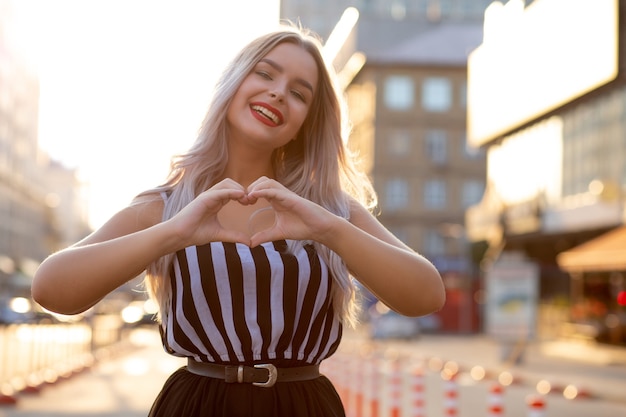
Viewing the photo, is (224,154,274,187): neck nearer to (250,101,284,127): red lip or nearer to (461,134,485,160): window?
(250,101,284,127): red lip

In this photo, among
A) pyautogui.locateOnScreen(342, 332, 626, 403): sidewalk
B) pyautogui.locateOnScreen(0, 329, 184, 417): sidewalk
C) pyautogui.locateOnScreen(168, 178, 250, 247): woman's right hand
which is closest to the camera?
pyautogui.locateOnScreen(168, 178, 250, 247): woman's right hand

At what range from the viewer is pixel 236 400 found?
303 cm

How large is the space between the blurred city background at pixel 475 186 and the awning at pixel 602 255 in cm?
12

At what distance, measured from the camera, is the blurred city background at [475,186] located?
1550 cm

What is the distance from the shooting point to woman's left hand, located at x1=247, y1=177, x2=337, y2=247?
281cm

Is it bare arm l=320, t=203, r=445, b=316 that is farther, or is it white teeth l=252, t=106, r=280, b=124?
white teeth l=252, t=106, r=280, b=124

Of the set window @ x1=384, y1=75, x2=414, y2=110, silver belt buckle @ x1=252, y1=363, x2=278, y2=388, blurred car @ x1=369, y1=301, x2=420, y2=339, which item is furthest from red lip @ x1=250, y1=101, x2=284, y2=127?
window @ x1=384, y1=75, x2=414, y2=110

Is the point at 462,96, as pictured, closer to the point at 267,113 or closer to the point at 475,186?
the point at 475,186

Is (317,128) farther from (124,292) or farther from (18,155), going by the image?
(124,292)

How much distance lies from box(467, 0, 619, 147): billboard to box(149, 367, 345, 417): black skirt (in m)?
6.52

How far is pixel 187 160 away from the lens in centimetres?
329

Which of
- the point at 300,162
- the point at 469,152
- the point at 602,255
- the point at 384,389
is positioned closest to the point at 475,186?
the point at 469,152

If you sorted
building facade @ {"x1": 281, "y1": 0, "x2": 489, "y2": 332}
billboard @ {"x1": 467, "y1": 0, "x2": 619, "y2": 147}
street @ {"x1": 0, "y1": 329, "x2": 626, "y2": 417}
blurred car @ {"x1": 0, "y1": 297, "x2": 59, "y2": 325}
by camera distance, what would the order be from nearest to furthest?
billboard @ {"x1": 467, "y1": 0, "x2": 619, "y2": 147} → street @ {"x1": 0, "y1": 329, "x2": 626, "y2": 417} → blurred car @ {"x1": 0, "y1": 297, "x2": 59, "y2": 325} → building facade @ {"x1": 281, "y1": 0, "x2": 489, "y2": 332}

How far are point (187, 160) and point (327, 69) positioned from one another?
46 centimetres
